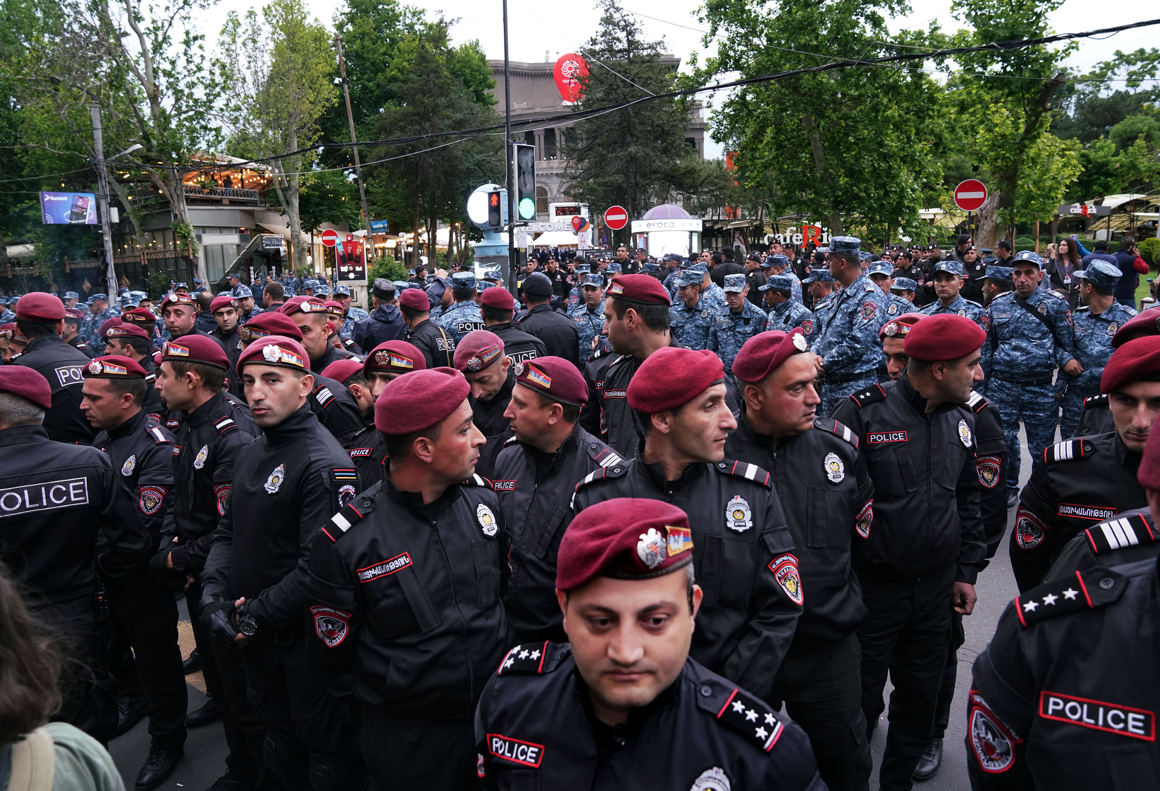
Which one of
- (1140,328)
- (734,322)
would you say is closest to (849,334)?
(734,322)

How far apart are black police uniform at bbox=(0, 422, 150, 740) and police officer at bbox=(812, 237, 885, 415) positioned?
5616 millimetres

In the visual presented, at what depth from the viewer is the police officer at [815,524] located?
2.88 meters

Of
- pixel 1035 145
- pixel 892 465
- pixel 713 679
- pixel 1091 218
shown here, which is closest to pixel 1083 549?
pixel 713 679

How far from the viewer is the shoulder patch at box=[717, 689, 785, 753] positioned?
175 centimetres

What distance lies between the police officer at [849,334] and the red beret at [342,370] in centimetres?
412

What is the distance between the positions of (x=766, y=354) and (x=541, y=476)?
1101mm

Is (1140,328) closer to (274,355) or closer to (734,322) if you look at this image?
(274,355)

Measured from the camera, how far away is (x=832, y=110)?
22422mm

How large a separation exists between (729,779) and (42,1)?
121ft

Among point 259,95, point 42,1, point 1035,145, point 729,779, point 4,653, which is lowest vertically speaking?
point 729,779

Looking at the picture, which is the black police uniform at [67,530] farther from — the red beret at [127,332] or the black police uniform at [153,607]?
the red beret at [127,332]

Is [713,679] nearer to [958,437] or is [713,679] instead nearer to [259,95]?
[958,437]

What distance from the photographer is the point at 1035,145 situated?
70.9 ft

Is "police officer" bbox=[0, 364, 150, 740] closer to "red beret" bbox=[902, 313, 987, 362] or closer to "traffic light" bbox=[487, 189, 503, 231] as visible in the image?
"red beret" bbox=[902, 313, 987, 362]
